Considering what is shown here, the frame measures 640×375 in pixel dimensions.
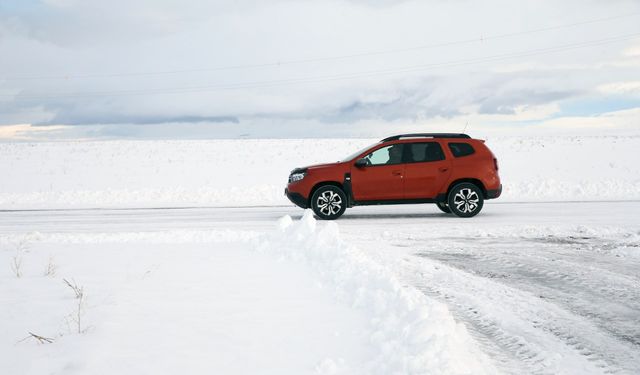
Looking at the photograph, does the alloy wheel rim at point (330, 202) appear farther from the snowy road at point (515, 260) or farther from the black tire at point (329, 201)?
the snowy road at point (515, 260)

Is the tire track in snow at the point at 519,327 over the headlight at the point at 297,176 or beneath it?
beneath

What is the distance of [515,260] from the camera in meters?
7.38

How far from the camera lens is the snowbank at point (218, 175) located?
18.0 metres

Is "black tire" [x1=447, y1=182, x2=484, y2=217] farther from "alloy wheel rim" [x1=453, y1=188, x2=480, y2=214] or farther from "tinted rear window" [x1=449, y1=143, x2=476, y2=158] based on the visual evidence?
"tinted rear window" [x1=449, y1=143, x2=476, y2=158]

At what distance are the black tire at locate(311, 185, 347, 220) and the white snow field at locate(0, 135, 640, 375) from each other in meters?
0.55

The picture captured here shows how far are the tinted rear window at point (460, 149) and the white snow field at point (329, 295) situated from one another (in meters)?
1.50

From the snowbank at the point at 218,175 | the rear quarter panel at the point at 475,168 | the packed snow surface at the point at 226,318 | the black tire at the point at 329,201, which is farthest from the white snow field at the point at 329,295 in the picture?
the snowbank at the point at 218,175

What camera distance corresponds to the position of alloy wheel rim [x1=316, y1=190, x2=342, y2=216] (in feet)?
40.1

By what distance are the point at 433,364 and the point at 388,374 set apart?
0.29 m

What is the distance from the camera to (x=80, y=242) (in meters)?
8.82

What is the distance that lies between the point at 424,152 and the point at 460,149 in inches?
34.0

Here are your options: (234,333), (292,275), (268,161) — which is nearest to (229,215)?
(292,275)

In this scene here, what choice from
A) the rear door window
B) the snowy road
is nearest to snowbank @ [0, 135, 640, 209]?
the snowy road

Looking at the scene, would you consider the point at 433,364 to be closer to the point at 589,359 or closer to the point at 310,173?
the point at 589,359
